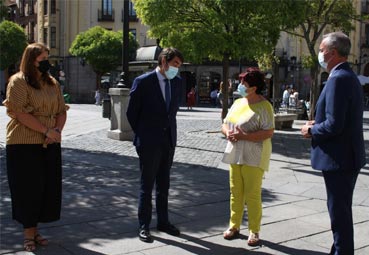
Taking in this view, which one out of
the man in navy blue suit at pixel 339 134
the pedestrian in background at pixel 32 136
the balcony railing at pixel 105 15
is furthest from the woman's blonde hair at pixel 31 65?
the balcony railing at pixel 105 15

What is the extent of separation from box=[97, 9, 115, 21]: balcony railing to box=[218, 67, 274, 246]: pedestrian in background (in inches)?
1706

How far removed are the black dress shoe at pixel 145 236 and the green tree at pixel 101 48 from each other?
36034 mm

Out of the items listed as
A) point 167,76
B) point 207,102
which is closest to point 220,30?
point 167,76

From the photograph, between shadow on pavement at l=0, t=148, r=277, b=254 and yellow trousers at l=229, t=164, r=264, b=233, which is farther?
shadow on pavement at l=0, t=148, r=277, b=254

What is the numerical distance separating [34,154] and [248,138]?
6.25 ft

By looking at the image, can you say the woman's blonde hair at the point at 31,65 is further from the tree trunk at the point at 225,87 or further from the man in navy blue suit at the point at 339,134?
the tree trunk at the point at 225,87

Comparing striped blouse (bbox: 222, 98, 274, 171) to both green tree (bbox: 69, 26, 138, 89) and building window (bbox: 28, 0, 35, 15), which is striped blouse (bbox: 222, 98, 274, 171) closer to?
green tree (bbox: 69, 26, 138, 89)

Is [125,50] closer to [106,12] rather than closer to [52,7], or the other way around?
[106,12]

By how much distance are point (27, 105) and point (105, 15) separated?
43808mm

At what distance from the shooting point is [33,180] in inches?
175

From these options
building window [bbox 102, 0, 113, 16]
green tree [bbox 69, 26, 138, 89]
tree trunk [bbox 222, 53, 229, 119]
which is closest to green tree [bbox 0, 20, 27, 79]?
green tree [bbox 69, 26, 138, 89]

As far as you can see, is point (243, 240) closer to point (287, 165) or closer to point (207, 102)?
point (287, 165)

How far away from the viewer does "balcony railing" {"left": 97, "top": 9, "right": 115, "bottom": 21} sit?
4638 cm

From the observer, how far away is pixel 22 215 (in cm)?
449
